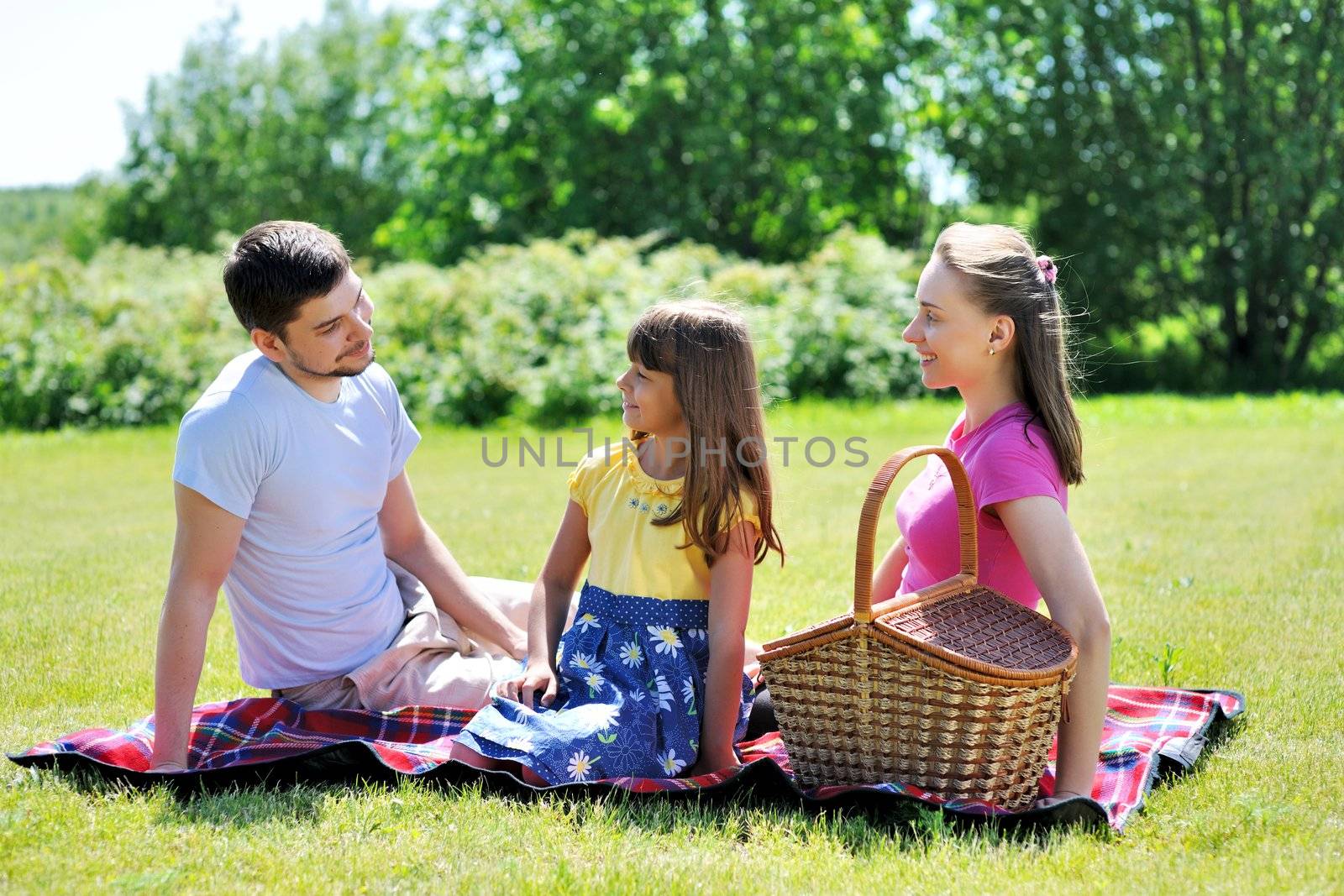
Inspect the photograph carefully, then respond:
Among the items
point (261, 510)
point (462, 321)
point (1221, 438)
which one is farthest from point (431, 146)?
point (261, 510)

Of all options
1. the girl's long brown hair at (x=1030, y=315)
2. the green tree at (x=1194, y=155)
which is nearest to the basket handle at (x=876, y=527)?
the girl's long brown hair at (x=1030, y=315)

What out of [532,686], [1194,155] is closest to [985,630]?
[532,686]

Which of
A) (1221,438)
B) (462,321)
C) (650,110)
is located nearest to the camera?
(1221,438)

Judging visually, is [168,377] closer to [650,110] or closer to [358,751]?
[650,110]

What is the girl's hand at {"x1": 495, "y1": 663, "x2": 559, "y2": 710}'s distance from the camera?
3506 millimetres

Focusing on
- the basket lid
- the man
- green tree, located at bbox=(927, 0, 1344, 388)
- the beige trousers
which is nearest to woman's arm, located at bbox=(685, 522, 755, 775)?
the basket lid

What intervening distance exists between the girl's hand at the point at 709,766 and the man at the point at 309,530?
2.45 ft

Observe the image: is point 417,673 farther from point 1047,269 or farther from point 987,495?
point 1047,269

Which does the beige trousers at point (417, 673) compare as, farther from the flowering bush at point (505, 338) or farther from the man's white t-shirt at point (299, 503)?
the flowering bush at point (505, 338)

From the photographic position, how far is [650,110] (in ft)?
60.3

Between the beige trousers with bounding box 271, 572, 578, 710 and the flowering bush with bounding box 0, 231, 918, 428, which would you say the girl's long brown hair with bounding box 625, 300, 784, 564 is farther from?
the flowering bush with bounding box 0, 231, 918, 428

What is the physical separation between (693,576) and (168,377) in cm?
1040

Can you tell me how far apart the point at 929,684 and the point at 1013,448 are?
64 centimetres

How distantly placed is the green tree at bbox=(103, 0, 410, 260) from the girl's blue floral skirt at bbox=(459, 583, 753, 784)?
33.9 m
